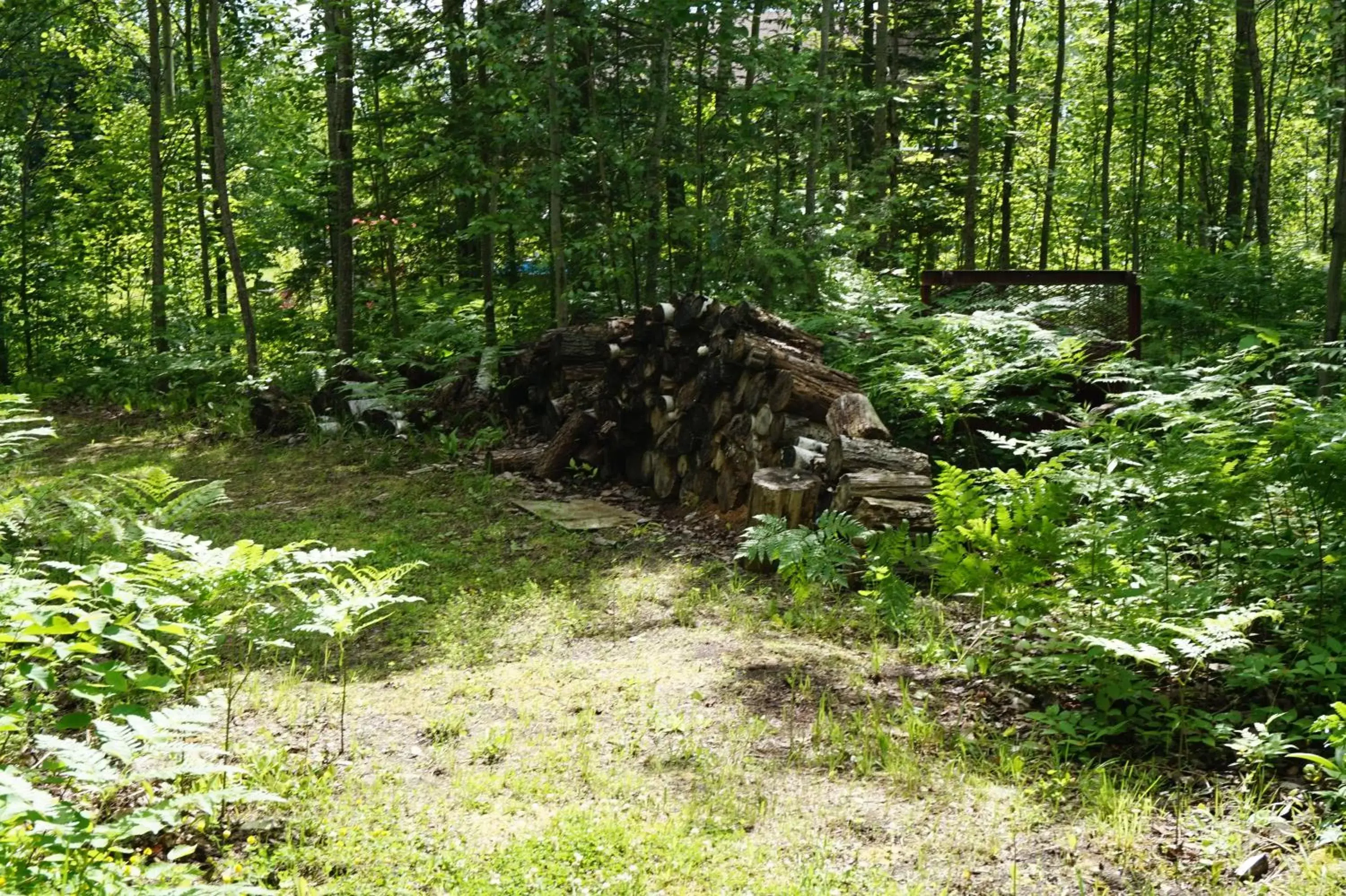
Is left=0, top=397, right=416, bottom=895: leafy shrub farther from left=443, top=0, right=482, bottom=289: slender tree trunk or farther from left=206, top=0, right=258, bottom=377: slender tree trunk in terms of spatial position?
left=206, top=0, right=258, bottom=377: slender tree trunk

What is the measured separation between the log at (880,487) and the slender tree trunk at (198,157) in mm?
13061

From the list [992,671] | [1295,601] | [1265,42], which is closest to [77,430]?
[992,671]

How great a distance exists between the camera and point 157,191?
15547 mm

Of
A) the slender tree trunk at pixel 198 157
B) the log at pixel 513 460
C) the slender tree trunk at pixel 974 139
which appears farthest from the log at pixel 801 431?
the slender tree trunk at pixel 198 157

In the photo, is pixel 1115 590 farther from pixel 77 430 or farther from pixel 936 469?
pixel 77 430

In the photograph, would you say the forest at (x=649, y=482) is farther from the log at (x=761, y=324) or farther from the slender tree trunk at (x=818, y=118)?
the slender tree trunk at (x=818, y=118)

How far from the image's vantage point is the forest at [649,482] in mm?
3455

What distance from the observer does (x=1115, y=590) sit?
4.57 m

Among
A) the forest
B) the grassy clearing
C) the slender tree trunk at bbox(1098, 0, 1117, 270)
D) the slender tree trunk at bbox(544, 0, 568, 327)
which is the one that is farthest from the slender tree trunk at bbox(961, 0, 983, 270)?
the grassy clearing

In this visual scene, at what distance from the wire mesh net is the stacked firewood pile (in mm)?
1950

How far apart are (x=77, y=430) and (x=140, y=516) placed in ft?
26.7

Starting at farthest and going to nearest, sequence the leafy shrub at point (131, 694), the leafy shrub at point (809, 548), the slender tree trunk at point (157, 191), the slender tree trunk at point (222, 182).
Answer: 1. the slender tree trunk at point (157, 191)
2. the slender tree trunk at point (222, 182)
3. the leafy shrub at point (809, 548)
4. the leafy shrub at point (131, 694)

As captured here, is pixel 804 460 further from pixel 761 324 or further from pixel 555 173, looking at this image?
pixel 555 173

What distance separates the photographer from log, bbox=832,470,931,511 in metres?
6.41
